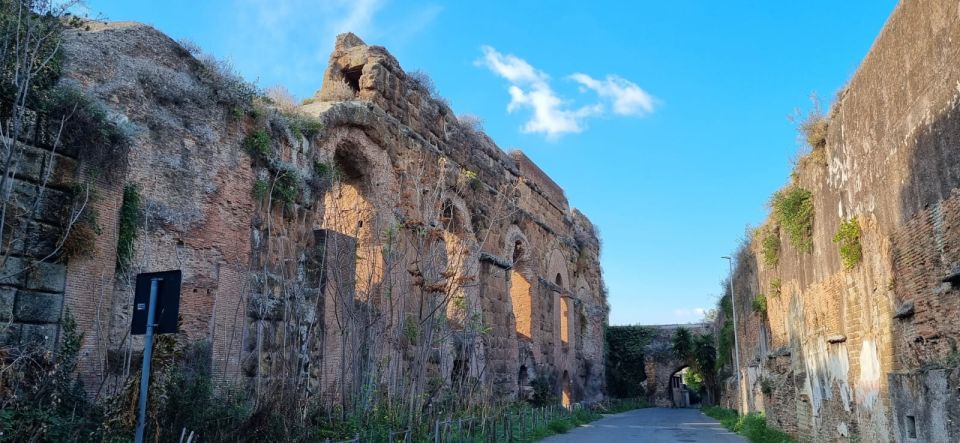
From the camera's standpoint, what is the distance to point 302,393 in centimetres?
867

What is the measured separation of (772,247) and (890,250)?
669cm

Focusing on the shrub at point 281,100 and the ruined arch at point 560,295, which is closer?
the shrub at point 281,100

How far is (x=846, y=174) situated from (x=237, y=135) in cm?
783

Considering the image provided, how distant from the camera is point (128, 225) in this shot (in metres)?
7.61

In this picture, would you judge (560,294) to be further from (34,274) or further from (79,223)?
(34,274)

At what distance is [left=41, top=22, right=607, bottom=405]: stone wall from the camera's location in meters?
7.89

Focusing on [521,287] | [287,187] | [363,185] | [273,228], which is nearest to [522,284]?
[521,287]

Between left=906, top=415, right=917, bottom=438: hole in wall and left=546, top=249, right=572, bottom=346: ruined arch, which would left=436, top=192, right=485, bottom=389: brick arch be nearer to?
left=546, top=249, right=572, bottom=346: ruined arch

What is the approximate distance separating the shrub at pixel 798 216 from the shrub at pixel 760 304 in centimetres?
384

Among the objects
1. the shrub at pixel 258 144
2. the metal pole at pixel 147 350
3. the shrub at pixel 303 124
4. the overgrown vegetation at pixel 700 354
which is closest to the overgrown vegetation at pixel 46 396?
the metal pole at pixel 147 350

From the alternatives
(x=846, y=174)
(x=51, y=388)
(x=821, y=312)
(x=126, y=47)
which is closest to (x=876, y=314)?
(x=846, y=174)

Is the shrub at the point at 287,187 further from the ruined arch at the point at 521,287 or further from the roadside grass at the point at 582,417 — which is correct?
the ruined arch at the point at 521,287

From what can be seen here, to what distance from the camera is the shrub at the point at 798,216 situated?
11.6m

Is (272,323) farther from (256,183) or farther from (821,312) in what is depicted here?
(821,312)
